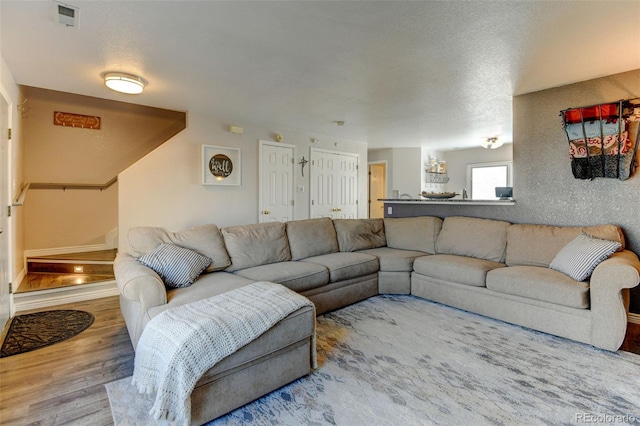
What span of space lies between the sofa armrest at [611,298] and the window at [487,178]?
5.69 meters

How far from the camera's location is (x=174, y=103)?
4.17m

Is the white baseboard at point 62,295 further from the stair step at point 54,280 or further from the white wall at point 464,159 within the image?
the white wall at point 464,159

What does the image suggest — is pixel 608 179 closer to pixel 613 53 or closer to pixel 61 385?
pixel 613 53

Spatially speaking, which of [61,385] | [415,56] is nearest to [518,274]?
[415,56]

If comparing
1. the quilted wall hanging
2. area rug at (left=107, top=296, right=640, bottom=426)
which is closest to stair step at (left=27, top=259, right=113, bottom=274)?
area rug at (left=107, top=296, right=640, bottom=426)

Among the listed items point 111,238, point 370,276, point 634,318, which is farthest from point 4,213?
point 634,318

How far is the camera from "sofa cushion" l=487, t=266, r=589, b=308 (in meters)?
2.55

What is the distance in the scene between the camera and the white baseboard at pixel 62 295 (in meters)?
3.33

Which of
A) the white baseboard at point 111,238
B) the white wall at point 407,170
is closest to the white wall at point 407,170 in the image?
the white wall at point 407,170

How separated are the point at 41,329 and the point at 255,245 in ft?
6.61

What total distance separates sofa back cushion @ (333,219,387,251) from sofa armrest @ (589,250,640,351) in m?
2.38

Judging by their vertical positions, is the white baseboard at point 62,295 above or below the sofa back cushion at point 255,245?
below

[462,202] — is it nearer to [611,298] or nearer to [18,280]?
[611,298]

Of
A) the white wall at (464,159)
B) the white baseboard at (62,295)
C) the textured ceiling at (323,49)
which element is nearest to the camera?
the textured ceiling at (323,49)
